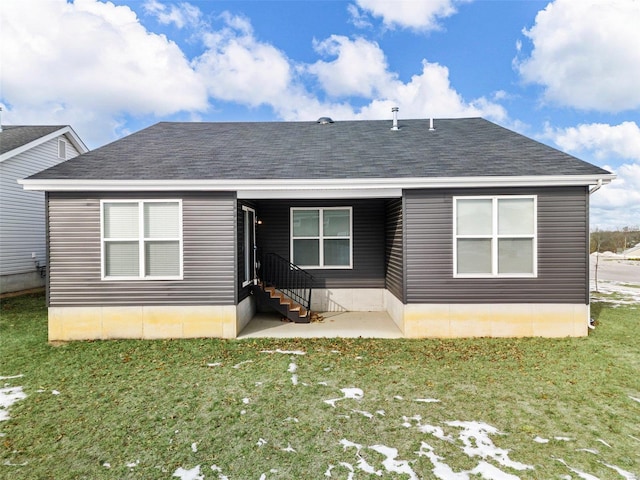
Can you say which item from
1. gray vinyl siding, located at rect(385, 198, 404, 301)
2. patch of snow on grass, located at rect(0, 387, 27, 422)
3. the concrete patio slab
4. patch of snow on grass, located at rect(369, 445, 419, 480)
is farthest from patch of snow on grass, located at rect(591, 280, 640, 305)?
patch of snow on grass, located at rect(0, 387, 27, 422)

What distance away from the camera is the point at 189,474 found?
107 inches

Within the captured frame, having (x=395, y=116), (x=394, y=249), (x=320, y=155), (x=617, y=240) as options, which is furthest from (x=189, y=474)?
(x=617, y=240)

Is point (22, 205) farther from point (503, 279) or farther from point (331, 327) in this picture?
point (503, 279)

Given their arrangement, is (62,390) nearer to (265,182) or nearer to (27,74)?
(265,182)

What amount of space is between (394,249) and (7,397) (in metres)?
7.01

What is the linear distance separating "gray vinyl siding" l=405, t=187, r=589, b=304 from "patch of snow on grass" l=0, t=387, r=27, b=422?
6.23 m

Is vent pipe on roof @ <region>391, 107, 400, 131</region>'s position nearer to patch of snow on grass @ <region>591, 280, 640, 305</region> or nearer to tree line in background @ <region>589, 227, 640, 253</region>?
patch of snow on grass @ <region>591, 280, 640, 305</region>

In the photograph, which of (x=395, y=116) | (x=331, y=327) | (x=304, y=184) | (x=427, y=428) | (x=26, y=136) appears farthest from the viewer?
(x=26, y=136)

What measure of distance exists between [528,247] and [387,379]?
424 cm

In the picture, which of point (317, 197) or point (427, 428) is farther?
point (317, 197)

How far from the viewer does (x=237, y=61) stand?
17562mm

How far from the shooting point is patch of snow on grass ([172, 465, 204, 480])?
2.68 metres

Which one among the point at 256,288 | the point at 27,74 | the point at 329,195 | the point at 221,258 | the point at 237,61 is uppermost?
the point at 237,61

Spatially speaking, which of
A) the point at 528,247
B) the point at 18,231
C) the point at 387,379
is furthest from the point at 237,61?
the point at 387,379
